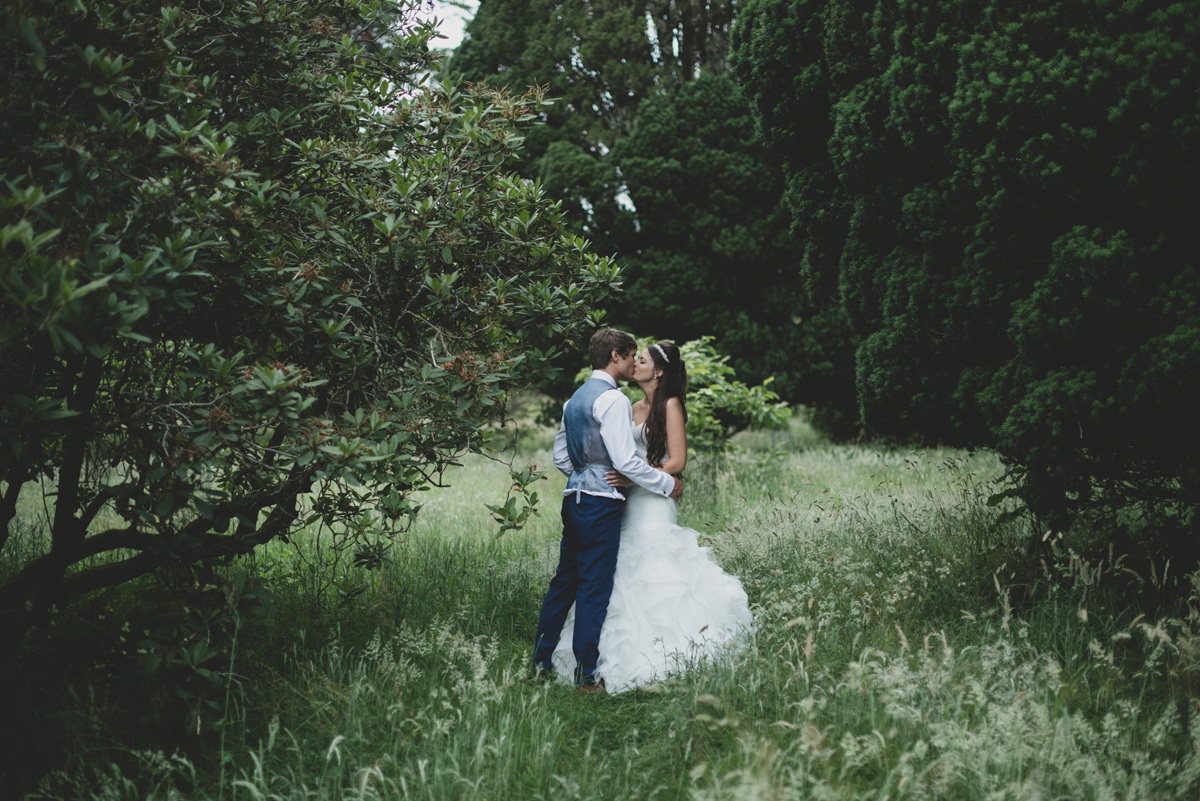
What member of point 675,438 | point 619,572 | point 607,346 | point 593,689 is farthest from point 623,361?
point 593,689

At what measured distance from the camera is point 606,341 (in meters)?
4.30

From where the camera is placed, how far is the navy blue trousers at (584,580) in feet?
13.4

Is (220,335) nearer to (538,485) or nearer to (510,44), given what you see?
(538,485)

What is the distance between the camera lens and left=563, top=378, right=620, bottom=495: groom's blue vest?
417 centimetres

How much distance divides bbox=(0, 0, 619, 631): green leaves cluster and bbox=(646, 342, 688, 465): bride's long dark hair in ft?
2.32

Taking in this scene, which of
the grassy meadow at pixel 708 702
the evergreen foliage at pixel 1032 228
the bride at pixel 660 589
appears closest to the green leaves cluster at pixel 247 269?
the grassy meadow at pixel 708 702

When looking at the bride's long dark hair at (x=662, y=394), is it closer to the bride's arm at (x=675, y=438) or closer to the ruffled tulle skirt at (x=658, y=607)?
the bride's arm at (x=675, y=438)

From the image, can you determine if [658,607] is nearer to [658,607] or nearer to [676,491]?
[658,607]

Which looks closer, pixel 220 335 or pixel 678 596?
pixel 220 335

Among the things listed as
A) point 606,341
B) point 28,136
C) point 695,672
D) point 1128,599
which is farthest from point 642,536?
point 28,136

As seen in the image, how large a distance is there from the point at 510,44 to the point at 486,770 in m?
15.9

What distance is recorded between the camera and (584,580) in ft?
13.6

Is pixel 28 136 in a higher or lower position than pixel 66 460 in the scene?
higher

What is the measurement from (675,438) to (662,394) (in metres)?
0.32
